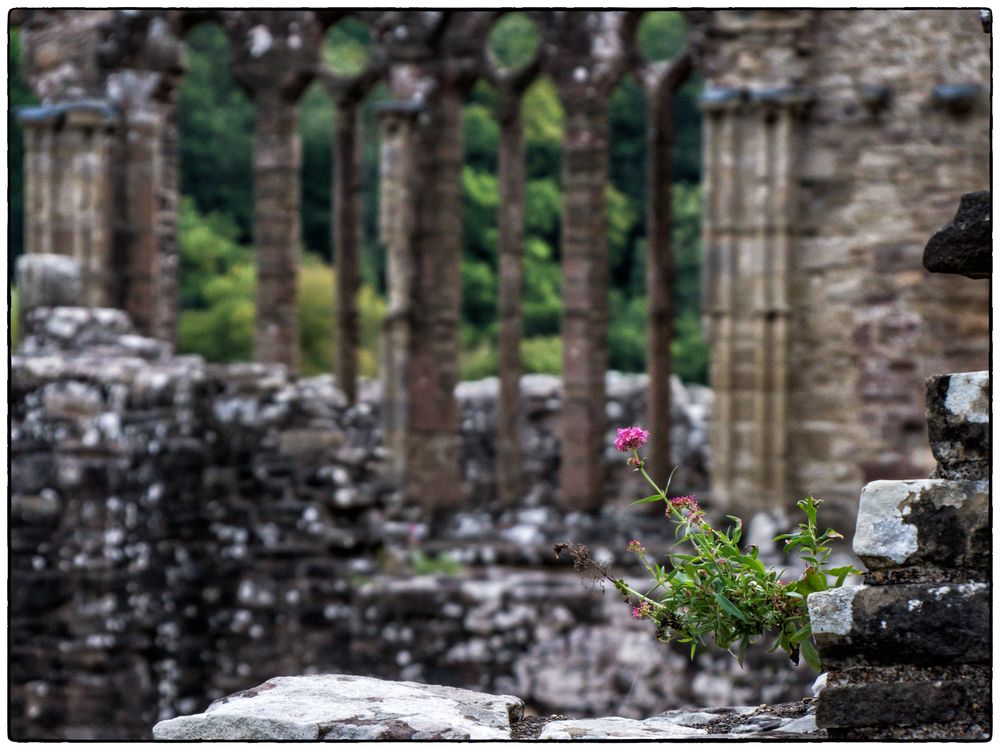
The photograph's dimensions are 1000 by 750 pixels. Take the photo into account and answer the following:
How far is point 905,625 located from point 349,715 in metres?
1.10

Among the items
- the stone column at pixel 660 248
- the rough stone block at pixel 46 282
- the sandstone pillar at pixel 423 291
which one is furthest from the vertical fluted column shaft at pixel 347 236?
the rough stone block at pixel 46 282

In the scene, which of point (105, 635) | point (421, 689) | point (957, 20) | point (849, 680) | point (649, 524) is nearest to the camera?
point (849, 680)

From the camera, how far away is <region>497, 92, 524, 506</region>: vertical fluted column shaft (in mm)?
13353

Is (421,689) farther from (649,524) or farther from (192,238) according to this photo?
(192,238)

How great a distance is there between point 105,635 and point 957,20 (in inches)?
256

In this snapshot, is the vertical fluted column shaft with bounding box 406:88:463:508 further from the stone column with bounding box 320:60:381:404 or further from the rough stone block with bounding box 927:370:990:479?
the rough stone block with bounding box 927:370:990:479

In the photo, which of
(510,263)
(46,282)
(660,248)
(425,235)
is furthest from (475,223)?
(46,282)

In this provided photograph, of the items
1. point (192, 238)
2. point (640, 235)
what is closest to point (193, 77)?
point (192, 238)

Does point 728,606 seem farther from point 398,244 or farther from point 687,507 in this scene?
point 398,244

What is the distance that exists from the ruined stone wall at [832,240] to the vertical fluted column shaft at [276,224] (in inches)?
149

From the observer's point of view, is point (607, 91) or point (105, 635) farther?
point (607, 91)

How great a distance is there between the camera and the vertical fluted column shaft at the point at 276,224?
13867 mm

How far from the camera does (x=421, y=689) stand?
3.87 meters

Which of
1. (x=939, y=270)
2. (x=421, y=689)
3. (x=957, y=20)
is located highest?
(x=957, y=20)
